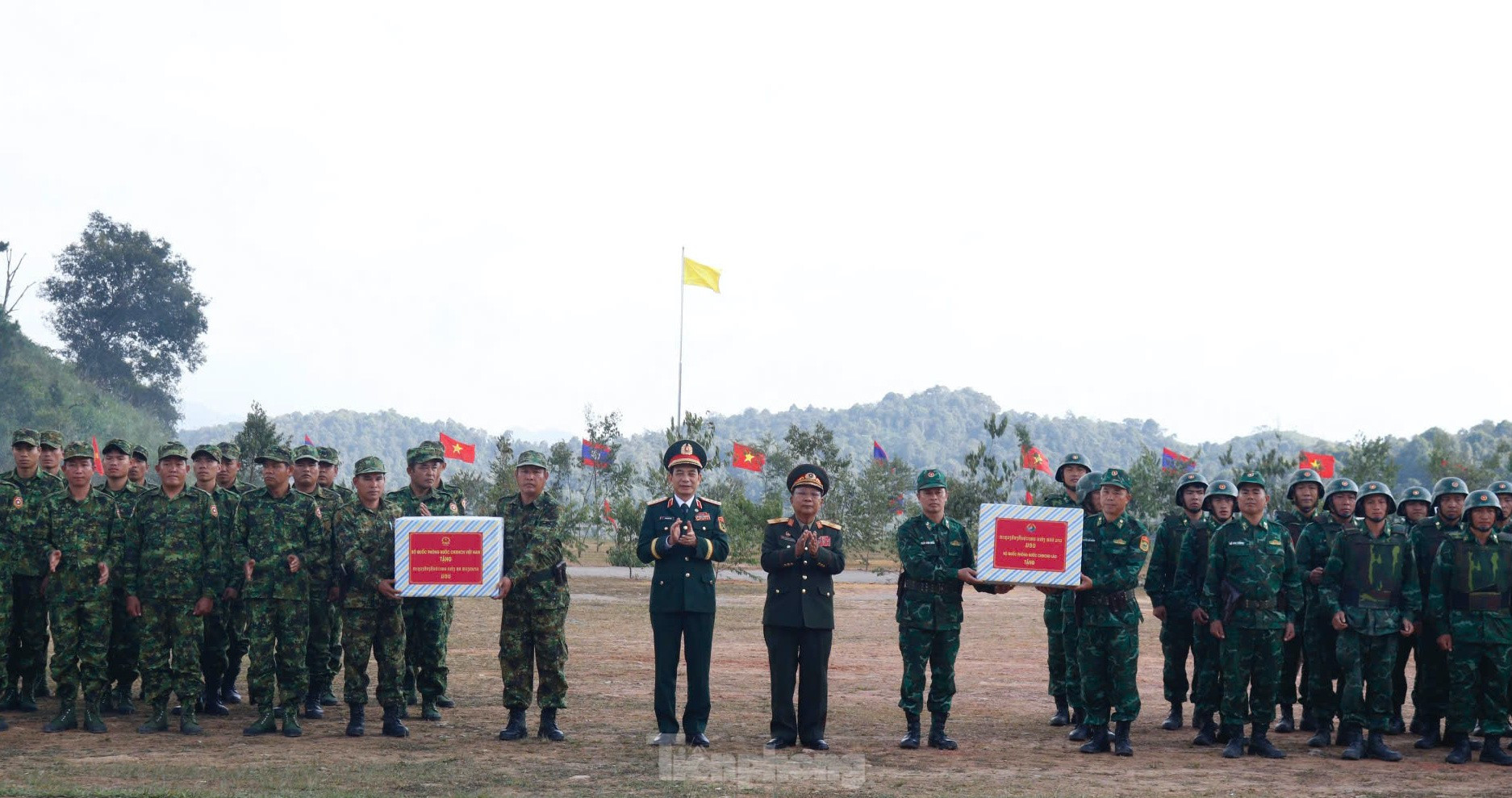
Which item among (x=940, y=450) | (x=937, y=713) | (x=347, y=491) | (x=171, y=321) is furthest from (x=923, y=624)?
(x=940, y=450)

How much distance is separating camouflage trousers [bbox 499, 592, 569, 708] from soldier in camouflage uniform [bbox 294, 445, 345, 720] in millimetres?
1521

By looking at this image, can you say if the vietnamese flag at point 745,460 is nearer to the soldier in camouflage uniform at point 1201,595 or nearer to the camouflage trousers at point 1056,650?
the camouflage trousers at point 1056,650

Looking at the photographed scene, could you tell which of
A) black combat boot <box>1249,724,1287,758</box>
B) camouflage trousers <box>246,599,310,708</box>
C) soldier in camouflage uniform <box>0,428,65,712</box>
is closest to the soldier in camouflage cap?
soldier in camouflage uniform <box>0,428,65,712</box>

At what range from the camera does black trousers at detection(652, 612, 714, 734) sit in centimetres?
962

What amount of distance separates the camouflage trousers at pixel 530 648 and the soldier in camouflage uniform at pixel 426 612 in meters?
0.94

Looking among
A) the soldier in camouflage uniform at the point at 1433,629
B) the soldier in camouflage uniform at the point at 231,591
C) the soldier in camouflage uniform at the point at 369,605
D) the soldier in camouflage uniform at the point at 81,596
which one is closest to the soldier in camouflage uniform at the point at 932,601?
the soldier in camouflage uniform at the point at 1433,629

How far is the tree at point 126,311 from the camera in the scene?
7162 centimetres

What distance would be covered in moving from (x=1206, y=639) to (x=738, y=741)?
3.93 m

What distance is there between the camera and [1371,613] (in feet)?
32.0

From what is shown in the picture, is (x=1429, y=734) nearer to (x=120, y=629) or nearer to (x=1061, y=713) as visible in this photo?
(x=1061, y=713)

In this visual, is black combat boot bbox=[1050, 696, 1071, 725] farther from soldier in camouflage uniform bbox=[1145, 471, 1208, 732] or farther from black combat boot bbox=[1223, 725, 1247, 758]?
black combat boot bbox=[1223, 725, 1247, 758]

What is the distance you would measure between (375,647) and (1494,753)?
8.74 m

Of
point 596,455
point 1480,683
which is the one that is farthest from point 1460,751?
point 596,455

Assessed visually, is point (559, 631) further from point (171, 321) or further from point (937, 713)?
point (171, 321)
